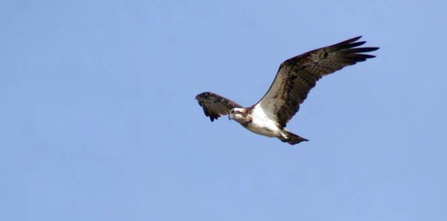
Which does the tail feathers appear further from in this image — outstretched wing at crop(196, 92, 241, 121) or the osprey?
outstretched wing at crop(196, 92, 241, 121)

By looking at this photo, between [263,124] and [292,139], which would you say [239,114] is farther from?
[292,139]

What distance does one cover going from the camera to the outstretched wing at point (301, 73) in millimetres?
33344

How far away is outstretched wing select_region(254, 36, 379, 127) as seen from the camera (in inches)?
1313

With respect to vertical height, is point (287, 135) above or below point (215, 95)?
below

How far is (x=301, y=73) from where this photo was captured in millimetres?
33594

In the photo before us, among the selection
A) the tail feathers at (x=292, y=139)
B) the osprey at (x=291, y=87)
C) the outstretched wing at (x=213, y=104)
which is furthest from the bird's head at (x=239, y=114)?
the outstretched wing at (x=213, y=104)

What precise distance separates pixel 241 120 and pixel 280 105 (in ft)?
3.02

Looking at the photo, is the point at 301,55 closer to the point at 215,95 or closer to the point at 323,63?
the point at 323,63

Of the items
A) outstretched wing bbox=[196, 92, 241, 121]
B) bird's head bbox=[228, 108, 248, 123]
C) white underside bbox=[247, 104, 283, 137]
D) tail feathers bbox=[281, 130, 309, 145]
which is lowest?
tail feathers bbox=[281, 130, 309, 145]

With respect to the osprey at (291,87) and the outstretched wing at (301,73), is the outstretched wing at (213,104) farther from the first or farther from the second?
the outstretched wing at (301,73)

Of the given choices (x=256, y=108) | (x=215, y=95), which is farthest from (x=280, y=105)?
(x=215, y=95)

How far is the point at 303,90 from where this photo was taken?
33750mm

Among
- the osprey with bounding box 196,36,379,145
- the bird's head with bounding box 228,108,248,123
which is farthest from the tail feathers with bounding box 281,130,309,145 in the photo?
the bird's head with bounding box 228,108,248,123

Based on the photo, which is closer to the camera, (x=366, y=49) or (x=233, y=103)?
(x=366, y=49)
